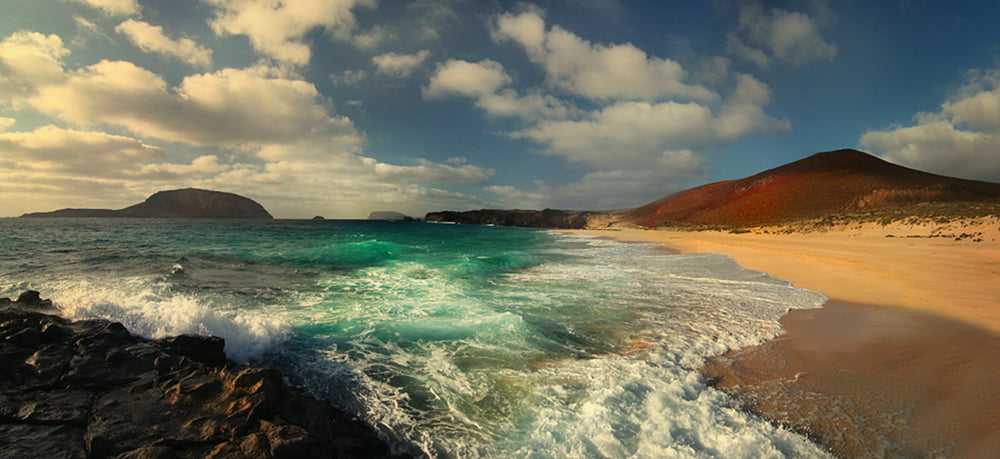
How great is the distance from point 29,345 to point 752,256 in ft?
80.5

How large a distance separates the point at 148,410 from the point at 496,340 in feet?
15.5

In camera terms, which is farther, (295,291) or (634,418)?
(295,291)

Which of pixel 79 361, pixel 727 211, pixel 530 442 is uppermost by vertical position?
pixel 727 211

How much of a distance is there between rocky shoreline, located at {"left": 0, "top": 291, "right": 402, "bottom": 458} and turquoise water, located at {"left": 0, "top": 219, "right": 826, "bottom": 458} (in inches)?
28.8

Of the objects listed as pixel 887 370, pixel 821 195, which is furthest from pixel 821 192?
pixel 887 370

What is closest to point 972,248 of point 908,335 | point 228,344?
point 908,335

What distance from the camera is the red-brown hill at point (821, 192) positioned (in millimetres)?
46094

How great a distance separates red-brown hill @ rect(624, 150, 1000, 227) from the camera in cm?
4609

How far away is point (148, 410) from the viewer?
378cm

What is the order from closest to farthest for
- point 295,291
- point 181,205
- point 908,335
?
point 908,335, point 295,291, point 181,205

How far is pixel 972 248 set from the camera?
1720 centimetres

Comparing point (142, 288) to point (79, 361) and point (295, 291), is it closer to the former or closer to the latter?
point (295, 291)

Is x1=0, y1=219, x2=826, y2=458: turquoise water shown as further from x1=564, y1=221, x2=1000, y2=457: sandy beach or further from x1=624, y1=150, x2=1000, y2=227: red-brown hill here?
x1=624, y1=150, x2=1000, y2=227: red-brown hill

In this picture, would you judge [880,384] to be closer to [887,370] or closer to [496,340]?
[887,370]
